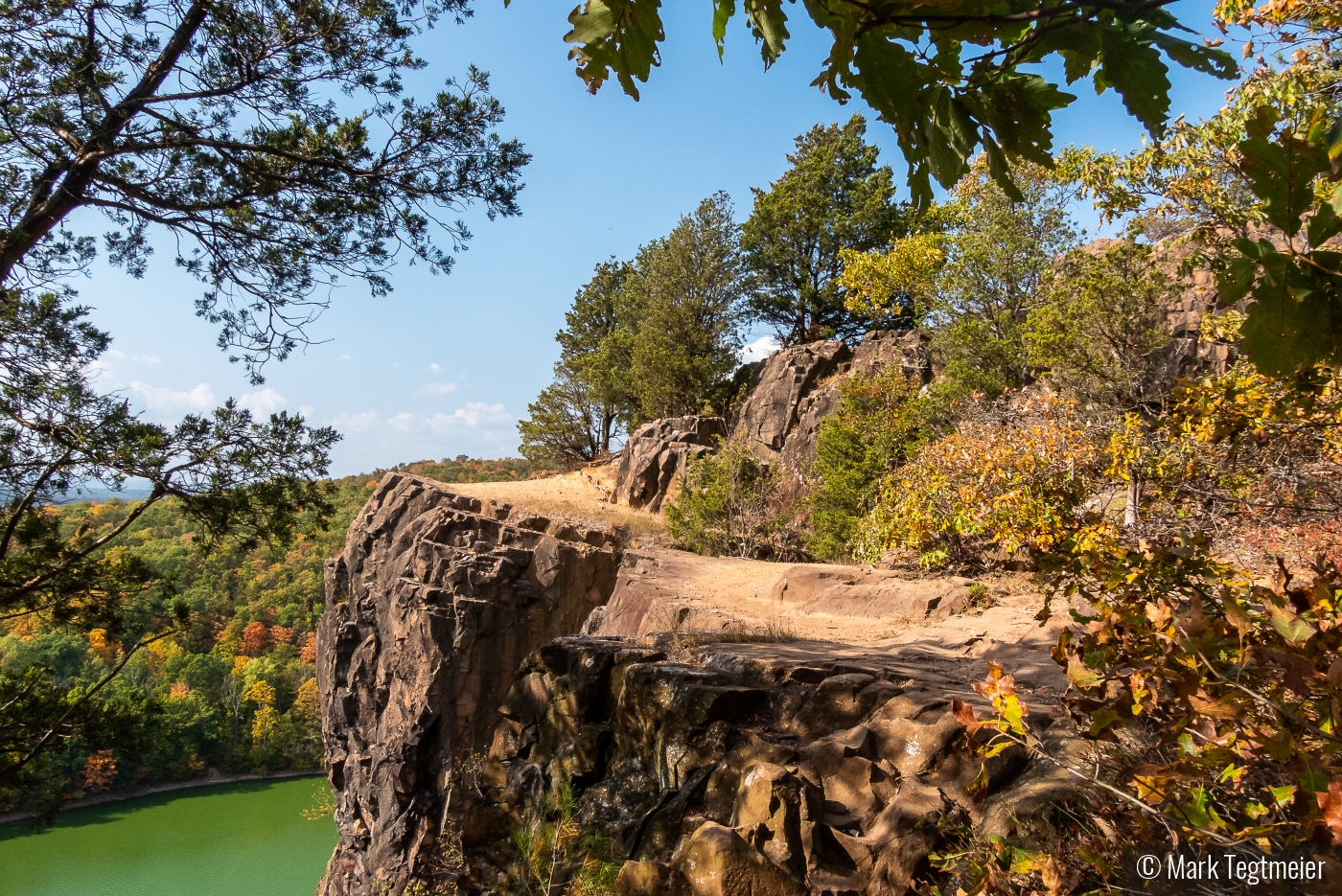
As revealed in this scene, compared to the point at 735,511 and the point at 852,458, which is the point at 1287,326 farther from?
the point at 735,511

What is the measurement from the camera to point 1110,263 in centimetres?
1145

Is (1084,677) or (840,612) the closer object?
(1084,677)

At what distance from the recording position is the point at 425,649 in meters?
11.5

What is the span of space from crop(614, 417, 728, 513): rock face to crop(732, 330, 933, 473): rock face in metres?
1.31

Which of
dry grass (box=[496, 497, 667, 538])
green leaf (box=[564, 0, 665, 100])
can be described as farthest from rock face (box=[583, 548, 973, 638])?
dry grass (box=[496, 497, 667, 538])

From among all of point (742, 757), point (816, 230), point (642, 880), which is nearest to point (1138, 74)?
point (642, 880)

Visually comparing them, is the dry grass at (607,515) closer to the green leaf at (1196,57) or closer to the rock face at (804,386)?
the rock face at (804,386)

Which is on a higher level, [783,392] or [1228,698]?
[783,392]

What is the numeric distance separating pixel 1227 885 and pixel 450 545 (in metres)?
12.3

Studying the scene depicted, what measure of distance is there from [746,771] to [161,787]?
151ft

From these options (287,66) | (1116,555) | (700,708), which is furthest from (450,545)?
(1116,555)

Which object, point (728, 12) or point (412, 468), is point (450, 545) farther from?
point (412, 468)

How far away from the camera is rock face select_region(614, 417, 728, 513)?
20.9m

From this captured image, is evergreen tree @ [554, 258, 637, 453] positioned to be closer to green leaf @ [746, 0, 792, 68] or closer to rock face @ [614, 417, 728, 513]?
rock face @ [614, 417, 728, 513]
